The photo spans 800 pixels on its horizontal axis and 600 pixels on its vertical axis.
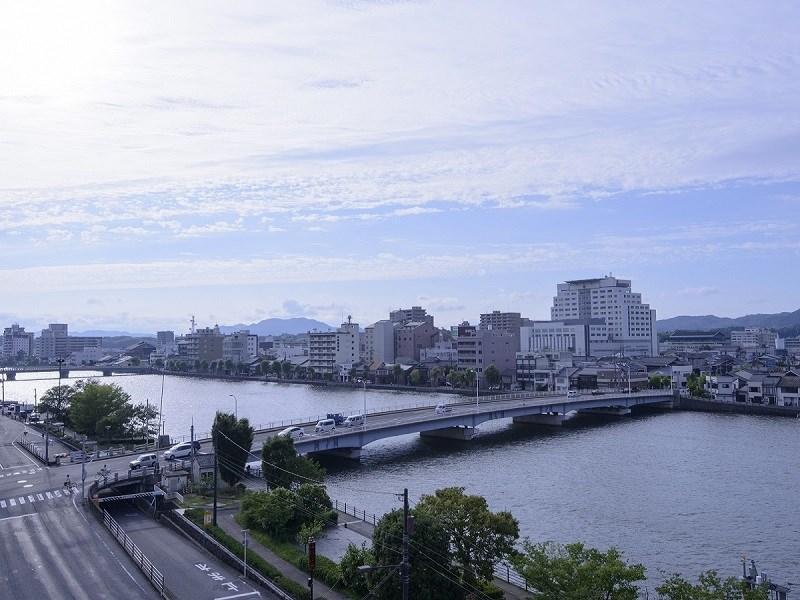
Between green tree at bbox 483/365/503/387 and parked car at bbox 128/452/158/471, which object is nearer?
parked car at bbox 128/452/158/471

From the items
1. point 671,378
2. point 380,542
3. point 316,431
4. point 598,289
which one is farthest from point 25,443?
point 598,289

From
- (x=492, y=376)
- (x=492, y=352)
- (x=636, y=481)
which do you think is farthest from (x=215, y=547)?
(x=492, y=352)

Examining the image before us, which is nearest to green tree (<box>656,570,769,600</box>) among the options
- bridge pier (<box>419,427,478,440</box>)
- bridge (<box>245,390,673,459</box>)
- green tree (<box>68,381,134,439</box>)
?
bridge (<box>245,390,673,459</box>)

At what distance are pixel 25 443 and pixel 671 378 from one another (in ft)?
129

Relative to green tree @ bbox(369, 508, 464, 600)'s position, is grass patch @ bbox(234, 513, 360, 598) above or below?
below

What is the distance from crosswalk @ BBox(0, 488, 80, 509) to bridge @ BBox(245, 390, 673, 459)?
6016 millimetres

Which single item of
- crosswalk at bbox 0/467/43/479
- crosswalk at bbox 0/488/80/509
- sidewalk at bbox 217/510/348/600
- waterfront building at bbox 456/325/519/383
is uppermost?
waterfront building at bbox 456/325/519/383

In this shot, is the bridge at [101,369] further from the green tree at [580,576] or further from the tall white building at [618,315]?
the green tree at [580,576]

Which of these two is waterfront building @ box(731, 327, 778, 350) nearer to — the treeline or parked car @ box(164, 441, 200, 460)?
parked car @ box(164, 441, 200, 460)

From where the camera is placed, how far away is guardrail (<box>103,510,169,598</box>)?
1092cm

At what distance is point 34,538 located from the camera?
501 inches

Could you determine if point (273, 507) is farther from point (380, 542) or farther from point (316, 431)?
point (316, 431)

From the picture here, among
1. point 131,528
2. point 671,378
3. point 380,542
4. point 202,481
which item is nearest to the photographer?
point 380,542

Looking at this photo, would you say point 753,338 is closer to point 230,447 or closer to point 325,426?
point 325,426
